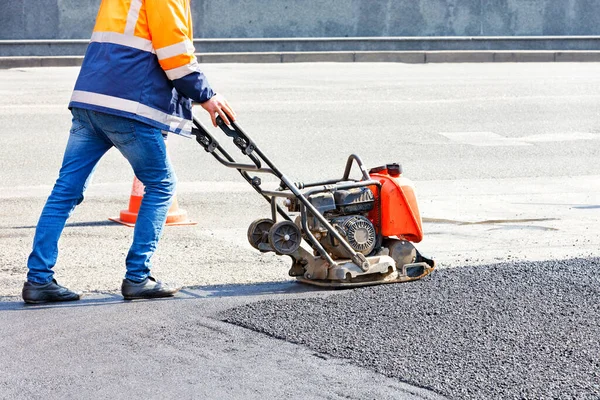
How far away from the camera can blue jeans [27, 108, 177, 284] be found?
5.19 metres

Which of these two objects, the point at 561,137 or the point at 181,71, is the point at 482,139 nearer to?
the point at 561,137

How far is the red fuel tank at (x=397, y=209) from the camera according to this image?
5.68 meters

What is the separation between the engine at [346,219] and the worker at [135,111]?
0.74 metres

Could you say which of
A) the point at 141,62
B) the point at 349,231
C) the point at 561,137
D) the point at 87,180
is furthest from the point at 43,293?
the point at 561,137

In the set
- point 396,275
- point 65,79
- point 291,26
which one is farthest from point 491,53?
point 396,275

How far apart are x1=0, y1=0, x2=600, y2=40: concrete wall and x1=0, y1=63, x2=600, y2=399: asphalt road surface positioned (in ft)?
16.4

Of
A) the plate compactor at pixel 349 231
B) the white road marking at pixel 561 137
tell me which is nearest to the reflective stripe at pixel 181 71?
the plate compactor at pixel 349 231

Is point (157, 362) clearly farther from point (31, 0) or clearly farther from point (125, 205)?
point (31, 0)

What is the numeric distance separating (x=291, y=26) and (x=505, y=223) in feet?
48.9

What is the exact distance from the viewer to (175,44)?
5.00m

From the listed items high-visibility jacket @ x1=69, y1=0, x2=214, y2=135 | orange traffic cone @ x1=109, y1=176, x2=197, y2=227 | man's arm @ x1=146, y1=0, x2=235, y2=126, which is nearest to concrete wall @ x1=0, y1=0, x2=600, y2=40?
orange traffic cone @ x1=109, y1=176, x2=197, y2=227

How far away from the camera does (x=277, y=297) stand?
548cm

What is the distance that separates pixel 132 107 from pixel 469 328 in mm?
1846

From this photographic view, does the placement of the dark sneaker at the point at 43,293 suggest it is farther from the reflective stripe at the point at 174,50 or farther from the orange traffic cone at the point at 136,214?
the orange traffic cone at the point at 136,214
